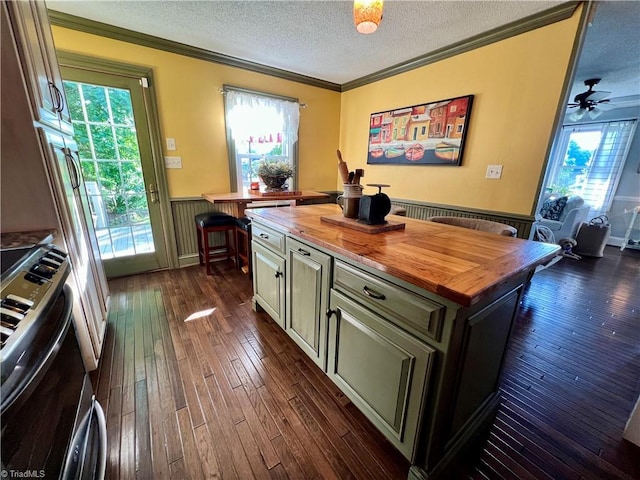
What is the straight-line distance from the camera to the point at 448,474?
108 centimetres

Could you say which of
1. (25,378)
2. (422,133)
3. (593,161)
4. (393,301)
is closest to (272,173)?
(422,133)

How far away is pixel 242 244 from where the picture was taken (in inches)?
127

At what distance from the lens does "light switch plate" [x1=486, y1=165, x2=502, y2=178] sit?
245 centimetres

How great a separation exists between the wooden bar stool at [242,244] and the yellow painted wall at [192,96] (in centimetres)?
66

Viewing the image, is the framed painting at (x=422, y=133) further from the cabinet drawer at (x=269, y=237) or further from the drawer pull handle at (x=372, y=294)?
the drawer pull handle at (x=372, y=294)

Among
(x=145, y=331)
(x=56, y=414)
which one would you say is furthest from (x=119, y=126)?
(x=56, y=414)

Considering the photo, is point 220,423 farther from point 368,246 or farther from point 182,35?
point 182,35

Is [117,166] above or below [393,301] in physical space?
above

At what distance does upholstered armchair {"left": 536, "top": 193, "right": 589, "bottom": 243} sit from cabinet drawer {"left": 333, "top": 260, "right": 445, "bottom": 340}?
174 inches

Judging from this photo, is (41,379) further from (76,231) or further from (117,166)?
(117,166)

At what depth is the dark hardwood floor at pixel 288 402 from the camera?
1.12 m

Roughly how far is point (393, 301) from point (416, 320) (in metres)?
0.10

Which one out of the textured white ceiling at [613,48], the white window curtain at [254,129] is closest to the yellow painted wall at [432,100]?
the white window curtain at [254,129]

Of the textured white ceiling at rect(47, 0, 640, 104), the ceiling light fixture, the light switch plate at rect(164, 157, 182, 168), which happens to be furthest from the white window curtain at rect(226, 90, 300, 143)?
the ceiling light fixture
